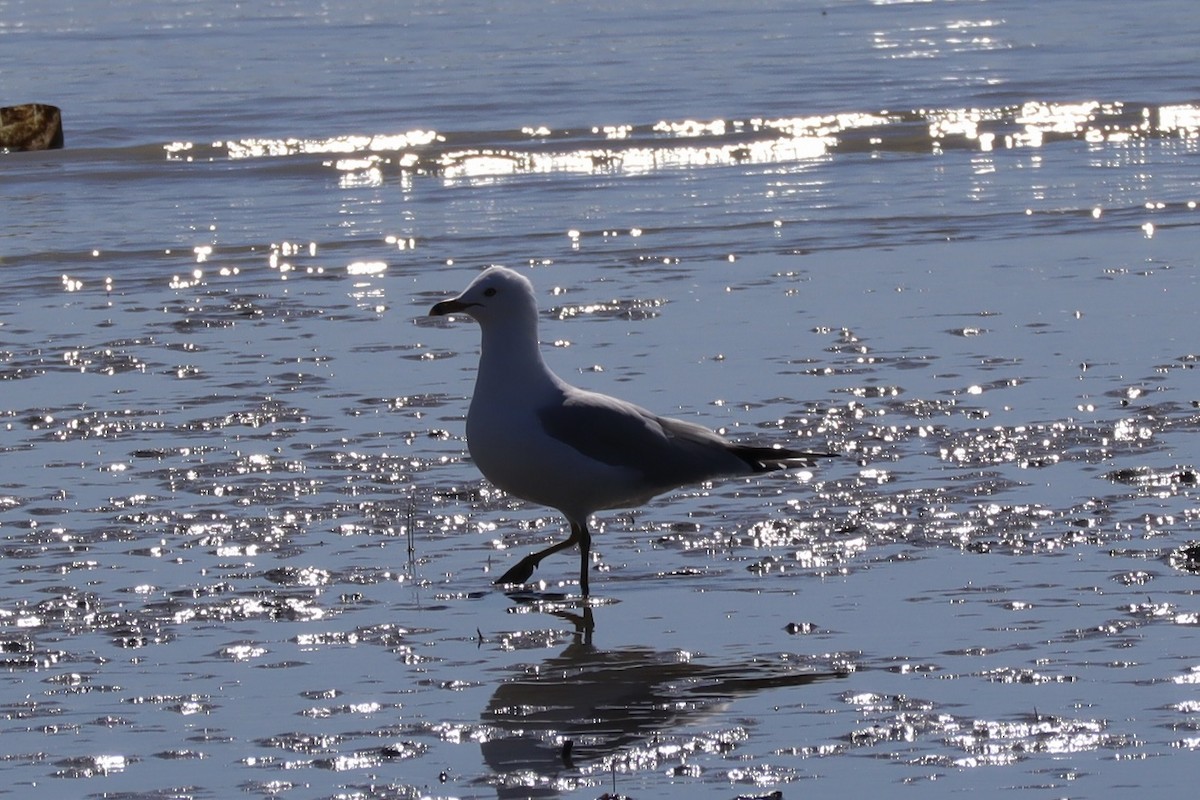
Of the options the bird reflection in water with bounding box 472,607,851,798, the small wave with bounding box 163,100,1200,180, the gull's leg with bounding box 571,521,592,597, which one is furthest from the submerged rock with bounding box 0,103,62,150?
the bird reflection in water with bounding box 472,607,851,798

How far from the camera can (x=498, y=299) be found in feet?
24.1

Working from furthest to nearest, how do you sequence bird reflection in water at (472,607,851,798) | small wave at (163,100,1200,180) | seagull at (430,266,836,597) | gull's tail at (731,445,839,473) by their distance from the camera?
small wave at (163,100,1200,180), gull's tail at (731,445,839,473), seagull at (430,266,836,597), bird reflection in water at (472,607,851,798)

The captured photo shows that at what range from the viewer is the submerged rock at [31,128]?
19.7m

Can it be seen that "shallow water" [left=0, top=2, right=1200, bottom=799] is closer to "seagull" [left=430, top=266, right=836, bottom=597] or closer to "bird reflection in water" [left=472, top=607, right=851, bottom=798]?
"bird reflection in water" [left=472, top=607, right=851, bottom=798]

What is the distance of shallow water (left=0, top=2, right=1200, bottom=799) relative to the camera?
5.41m

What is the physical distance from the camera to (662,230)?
48.1 feet

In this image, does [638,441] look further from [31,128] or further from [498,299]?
[31,128]

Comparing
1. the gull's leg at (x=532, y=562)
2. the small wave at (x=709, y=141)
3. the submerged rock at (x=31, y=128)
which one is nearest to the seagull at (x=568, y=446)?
the gull's leg at (x=532, y=562)

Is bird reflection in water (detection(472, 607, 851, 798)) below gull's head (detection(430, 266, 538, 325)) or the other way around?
below

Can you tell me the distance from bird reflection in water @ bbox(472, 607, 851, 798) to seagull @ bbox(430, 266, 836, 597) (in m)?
0.63

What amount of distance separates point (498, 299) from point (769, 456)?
3.58ft

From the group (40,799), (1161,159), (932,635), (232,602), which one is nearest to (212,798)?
(40,799)

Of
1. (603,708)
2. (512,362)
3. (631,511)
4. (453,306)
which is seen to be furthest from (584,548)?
(603,708)

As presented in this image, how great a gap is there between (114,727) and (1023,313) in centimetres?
678
